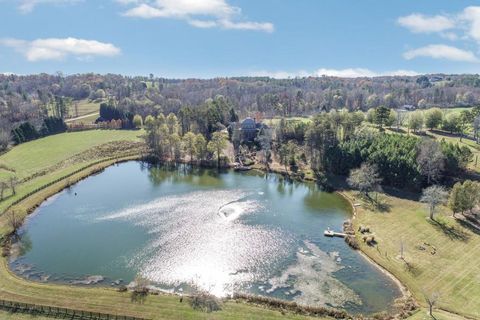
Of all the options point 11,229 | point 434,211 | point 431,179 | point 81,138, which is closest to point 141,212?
point 11,229

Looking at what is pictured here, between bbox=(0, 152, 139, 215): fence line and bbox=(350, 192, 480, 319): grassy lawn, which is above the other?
bbox=(0, 152, 139, 215): fence line

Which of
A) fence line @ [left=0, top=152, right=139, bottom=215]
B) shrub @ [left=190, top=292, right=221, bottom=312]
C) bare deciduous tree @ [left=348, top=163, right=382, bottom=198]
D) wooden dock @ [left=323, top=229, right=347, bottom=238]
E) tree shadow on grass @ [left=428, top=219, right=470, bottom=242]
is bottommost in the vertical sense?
shrub @ [left=190, top=292, right=221, bottom=312]

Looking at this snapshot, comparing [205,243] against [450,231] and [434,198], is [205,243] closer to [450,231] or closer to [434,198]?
[434,198]

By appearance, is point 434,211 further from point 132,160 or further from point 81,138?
point 81,138

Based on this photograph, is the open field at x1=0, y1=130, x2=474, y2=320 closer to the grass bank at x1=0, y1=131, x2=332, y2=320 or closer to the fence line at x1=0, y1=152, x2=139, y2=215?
the grass bank at x1=0, y1=131, x2=332, y2=320

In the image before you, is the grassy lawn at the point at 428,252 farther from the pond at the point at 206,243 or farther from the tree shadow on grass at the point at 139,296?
the tree shadow on grass at the point at 139,296

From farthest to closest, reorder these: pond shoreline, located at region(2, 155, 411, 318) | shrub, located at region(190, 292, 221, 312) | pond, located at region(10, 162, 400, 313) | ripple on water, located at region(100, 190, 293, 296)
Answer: ripple on water, located at region(100, 190, 293, 296)
pond shoreline, located at region(2, 155, 411, 318)
pond, located at region(10, 162, 400, 313)
shrub, located at region(190, 292, 221, 312)

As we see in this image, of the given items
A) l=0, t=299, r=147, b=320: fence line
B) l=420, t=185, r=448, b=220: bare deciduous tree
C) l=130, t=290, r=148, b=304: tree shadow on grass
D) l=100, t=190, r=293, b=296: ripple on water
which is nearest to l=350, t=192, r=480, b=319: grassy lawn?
l=420, t=185, r=448, b=220: bare deciduous tree
